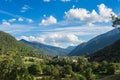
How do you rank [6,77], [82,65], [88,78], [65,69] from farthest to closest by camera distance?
[82,65] → [65,69] → [88,78] → [6,77]

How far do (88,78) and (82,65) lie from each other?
44.3 metres

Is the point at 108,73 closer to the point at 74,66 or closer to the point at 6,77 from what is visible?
the point at 74,66

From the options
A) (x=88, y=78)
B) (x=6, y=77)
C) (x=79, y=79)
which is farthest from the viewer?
(x=88, y=78)

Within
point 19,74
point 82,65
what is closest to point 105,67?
point 82,65

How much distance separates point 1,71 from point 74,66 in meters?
87.1

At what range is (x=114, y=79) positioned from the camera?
14025 centimetres

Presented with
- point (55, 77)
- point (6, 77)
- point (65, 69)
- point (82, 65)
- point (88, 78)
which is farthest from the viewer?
point (82, 65)

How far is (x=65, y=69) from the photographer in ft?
557

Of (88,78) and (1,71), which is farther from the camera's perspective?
(88,78)

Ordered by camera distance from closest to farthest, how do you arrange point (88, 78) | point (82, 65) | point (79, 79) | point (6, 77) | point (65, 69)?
point (6, 77) → point (79, 79) → point (88, 78) → point (65, 69) → point (82, 65)

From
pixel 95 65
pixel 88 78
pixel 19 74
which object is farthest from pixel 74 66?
pixel 19 74

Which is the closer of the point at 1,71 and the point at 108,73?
the point at 1,71

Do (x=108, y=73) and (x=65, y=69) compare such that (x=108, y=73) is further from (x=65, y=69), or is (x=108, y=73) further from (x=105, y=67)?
(x=65, y=69)

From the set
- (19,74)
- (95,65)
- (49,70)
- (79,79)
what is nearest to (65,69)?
(49,70)
